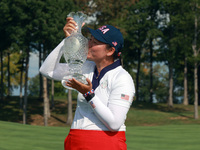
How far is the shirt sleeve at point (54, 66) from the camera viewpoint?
359cm

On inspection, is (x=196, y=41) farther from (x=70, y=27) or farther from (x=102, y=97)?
(x=102, y=97)

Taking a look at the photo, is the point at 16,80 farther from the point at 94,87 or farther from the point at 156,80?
the point at 94,87

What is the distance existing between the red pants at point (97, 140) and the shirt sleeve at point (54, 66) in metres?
0.75

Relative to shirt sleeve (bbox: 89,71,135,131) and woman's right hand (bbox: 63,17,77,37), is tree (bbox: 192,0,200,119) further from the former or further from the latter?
shirt sleeve (bbox: 89,71,135,131)

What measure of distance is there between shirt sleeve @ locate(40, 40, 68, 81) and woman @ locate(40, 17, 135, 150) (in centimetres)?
30

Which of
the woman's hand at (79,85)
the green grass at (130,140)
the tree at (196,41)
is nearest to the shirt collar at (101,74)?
the woman's hand at (79,85)

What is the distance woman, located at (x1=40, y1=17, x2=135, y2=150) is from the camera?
2932 millimetres

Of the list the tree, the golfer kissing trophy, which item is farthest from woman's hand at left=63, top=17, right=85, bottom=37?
the tree

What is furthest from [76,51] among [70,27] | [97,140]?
[97,140]

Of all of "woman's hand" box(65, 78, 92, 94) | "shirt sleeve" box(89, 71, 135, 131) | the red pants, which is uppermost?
"woman's hand" box(65, 78, 92, 94)

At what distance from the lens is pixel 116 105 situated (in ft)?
9.77

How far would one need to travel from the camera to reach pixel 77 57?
3.17m

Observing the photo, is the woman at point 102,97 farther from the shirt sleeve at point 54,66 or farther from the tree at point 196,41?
the tree at point 196,41

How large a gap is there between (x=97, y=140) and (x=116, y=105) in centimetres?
37
